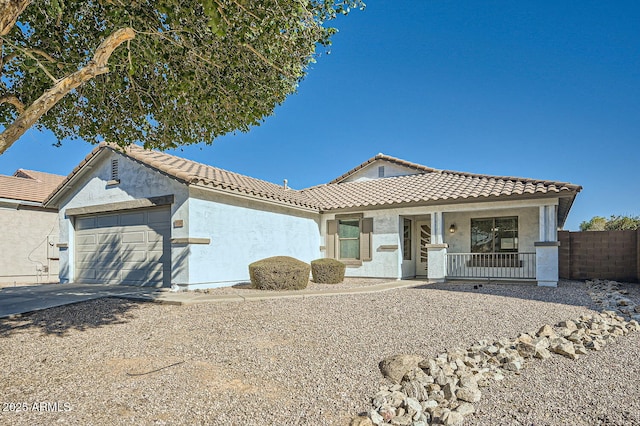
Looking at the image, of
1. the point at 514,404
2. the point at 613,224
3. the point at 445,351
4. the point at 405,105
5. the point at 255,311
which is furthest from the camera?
the point at 613,224

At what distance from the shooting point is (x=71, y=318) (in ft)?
23.2

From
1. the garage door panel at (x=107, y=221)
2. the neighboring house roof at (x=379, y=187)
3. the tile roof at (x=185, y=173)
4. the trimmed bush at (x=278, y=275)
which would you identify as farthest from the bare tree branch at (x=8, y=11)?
the garage door panel at (x=107, y=221)

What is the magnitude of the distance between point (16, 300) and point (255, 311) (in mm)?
6231

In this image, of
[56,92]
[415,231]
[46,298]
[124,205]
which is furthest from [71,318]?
[415,231]

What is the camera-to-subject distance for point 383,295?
9477mm

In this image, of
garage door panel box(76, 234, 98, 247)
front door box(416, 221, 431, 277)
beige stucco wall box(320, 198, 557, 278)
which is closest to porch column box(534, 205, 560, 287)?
beige stucco wall box(320, 198, 557, 278)

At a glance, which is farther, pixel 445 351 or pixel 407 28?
pixel 407 28

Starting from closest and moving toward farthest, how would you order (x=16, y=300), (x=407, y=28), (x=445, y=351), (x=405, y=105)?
(x=445, y=351) < (x=16, y=300) < (x=407, y=28) < (x=405, y=105)

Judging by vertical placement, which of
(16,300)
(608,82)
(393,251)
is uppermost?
(608,82)

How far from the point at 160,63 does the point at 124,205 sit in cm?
647

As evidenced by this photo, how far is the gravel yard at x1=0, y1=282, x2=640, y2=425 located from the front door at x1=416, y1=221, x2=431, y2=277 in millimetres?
7459

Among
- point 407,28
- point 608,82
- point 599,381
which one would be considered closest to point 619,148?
point 608,82

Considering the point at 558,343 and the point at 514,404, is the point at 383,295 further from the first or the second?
the point at 514,404

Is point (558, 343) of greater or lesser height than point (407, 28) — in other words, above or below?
below
